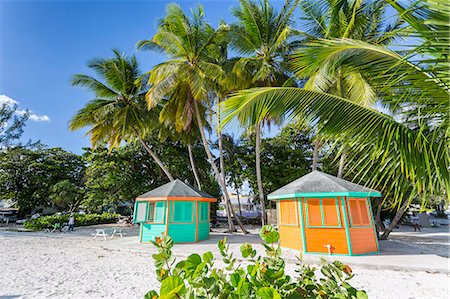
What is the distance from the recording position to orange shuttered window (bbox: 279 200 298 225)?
855 cm

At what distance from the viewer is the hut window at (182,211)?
1039cm

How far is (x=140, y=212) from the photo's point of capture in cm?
1062

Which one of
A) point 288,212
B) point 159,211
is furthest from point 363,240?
point 159,211

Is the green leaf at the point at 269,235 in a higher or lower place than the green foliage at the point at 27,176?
lower

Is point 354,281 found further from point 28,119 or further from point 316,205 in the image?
point 28,119

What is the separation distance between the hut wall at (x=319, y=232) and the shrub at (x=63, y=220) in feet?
54.9

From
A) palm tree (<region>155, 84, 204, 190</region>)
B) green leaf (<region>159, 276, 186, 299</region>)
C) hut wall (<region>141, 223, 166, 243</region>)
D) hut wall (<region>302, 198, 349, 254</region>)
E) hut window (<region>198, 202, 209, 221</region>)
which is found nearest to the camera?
green leaf (<region>159, 276, 186, 299</region>)

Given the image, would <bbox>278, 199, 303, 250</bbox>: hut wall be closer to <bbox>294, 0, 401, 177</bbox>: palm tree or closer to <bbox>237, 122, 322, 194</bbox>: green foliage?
<bbox>294, 0, 401, 177</bbox>: palm tree

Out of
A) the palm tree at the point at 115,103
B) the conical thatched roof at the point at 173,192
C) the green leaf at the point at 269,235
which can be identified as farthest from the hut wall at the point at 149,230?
the green leaf at the point at 269,235

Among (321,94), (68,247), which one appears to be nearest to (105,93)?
(68,247)

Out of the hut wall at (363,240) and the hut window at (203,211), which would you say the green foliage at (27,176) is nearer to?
the hut window at (203,211)

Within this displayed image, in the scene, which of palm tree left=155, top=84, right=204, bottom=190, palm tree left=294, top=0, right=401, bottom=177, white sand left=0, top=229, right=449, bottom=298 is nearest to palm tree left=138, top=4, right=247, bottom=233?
palm tree left=155, top=84, right=204, bottom=190

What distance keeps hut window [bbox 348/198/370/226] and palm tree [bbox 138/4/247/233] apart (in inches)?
273

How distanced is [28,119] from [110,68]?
37.8 feet
